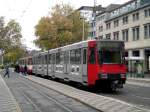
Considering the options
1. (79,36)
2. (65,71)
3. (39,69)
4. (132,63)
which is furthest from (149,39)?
(65,71)

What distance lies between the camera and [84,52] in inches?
1072

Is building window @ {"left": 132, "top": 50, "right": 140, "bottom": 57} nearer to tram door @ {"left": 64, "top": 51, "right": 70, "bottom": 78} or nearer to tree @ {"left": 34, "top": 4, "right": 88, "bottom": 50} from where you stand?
tree @ {"left": 34, "top": 4, "right": 88, "bottom": 50}

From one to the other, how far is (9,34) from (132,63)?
53.2 m

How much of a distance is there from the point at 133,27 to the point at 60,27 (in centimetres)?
1296

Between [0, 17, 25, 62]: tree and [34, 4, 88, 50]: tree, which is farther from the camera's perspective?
[0, 17, 25, 62]: tree

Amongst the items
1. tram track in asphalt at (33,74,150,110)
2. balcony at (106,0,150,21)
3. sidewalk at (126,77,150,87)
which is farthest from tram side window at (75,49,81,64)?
balcony at (106,0,150,21)

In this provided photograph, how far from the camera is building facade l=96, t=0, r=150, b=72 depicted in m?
71.6

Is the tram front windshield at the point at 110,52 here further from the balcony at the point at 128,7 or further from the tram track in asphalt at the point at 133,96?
the balcony at the point at 128,7

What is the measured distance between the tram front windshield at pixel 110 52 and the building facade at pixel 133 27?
144 feet

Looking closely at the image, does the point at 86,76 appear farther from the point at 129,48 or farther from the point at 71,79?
the point at 129,48

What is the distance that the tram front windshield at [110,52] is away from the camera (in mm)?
25938

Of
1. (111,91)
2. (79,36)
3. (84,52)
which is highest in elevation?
(79,36)

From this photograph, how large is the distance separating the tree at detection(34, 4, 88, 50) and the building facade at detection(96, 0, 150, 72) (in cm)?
680

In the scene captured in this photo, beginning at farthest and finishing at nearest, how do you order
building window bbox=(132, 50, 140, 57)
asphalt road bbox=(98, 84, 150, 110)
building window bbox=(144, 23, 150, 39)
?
building window bbox=(132, 50, 140, 57), building window bbox=(144, 23, 150, 39), asphalt road bbox=(98, 84, 150, 110)
